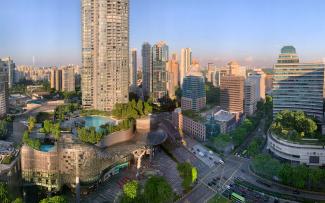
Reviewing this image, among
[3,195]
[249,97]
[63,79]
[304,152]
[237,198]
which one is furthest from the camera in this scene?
[63,79]

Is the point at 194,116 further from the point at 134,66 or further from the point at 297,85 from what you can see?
the point at 134,66

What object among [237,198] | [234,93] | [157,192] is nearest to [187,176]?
[237,198]

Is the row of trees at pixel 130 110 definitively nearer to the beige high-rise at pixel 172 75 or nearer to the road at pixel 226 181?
the road at pixel 226 181

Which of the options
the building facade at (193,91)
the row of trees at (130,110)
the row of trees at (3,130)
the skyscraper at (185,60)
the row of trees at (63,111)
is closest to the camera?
the row of trees at (3,130)

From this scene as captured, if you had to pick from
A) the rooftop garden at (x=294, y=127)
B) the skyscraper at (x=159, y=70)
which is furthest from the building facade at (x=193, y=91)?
the rooftop garden at (x=294, y=127)

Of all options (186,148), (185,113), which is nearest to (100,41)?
(185,113)
